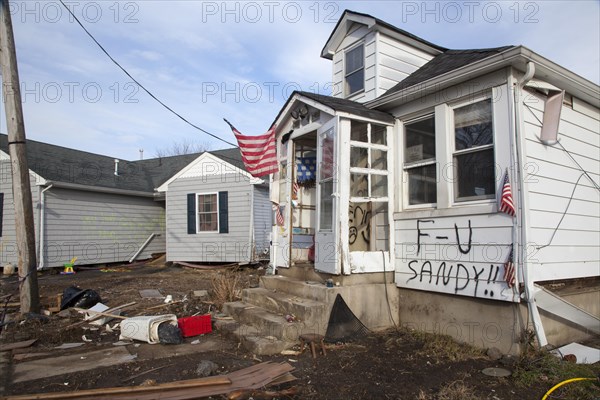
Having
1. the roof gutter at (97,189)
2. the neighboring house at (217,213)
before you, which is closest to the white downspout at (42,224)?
the roof gutter at (97,189)

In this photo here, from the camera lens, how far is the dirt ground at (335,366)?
393 cm


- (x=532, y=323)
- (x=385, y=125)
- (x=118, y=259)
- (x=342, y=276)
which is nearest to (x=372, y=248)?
(x=342, y=276)

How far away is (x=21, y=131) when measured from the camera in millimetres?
6859

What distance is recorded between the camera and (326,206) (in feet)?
21.0

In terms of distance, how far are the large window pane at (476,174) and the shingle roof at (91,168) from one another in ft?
32.2

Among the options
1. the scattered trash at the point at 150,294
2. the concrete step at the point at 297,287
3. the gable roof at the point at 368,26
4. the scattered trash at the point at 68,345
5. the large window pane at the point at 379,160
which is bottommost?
the scattered trash at the point at 68,345

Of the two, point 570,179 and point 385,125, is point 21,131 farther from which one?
point 570,179

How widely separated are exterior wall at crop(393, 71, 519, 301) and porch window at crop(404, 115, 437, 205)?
3.7 inches

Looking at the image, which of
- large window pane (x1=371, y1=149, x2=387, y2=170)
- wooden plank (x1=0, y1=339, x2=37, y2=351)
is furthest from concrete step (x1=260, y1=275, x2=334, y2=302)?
wooden plank (x1=0, y1=339, x2=37, y2=351)

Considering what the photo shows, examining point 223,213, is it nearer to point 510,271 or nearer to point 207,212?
point 207,212

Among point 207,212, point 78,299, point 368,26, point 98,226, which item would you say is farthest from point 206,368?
point 98,226

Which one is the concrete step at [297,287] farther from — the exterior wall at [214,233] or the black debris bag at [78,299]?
the exterior wall at [214,233]

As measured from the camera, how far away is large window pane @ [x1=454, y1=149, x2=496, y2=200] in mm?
5184

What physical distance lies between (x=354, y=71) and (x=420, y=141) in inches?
109
